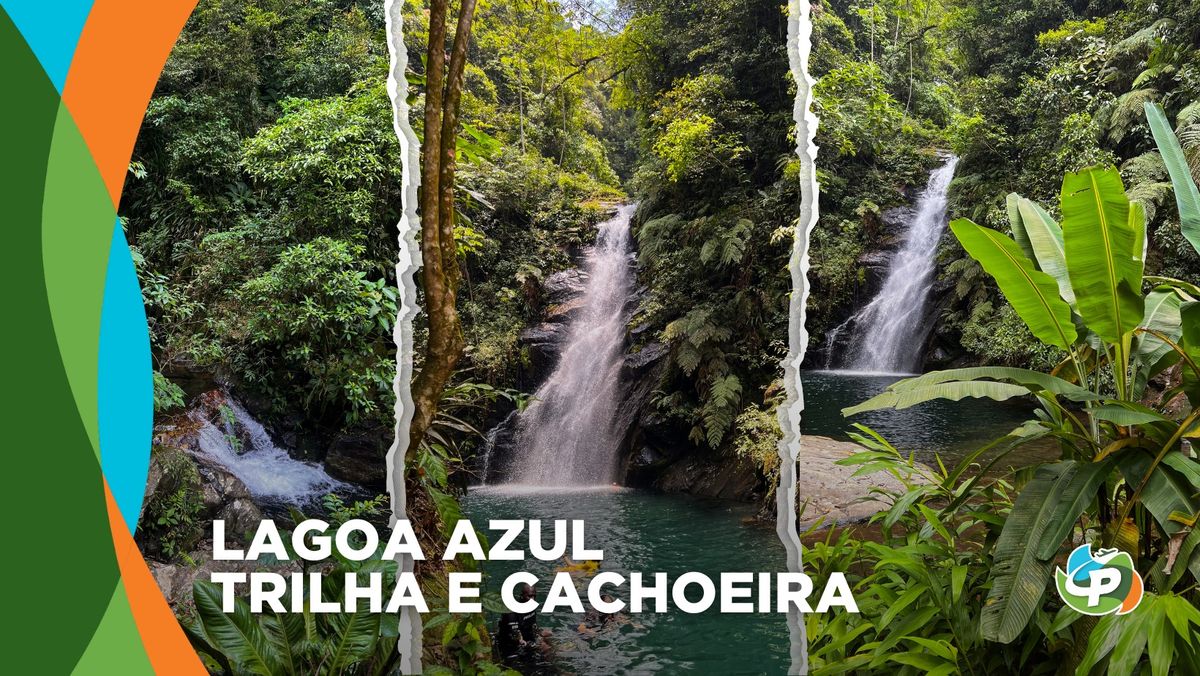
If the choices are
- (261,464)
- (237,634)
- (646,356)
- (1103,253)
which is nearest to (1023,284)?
(1103,253)

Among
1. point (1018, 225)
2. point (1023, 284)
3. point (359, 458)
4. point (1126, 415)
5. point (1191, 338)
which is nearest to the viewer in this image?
point (1126, 415)

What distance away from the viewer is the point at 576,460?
6.39ft

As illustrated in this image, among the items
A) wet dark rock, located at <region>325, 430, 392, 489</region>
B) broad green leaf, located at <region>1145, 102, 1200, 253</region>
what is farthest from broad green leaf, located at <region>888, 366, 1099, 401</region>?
wet dark rock, located at <region>325, 430, 392, 489</region>

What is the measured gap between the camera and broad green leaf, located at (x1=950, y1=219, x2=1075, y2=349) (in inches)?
→ 68.8

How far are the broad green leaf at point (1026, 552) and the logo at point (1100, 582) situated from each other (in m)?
0.06

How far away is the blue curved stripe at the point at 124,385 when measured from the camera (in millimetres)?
2406

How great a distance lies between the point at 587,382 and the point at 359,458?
3.92 feet

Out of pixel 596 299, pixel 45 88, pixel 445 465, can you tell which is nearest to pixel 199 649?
pixel 445 465

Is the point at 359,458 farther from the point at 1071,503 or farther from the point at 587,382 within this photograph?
the point at 1071,503

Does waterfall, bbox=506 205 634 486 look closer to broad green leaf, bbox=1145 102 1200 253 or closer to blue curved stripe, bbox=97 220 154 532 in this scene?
broad green leaf, bbox=1145 102 1200 253

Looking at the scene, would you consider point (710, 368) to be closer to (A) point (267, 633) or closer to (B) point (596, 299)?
(B) point (596, 299)

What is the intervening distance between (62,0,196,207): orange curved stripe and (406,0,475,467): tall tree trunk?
1.28 meters

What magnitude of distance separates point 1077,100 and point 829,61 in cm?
185

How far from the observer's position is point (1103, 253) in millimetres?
1645
